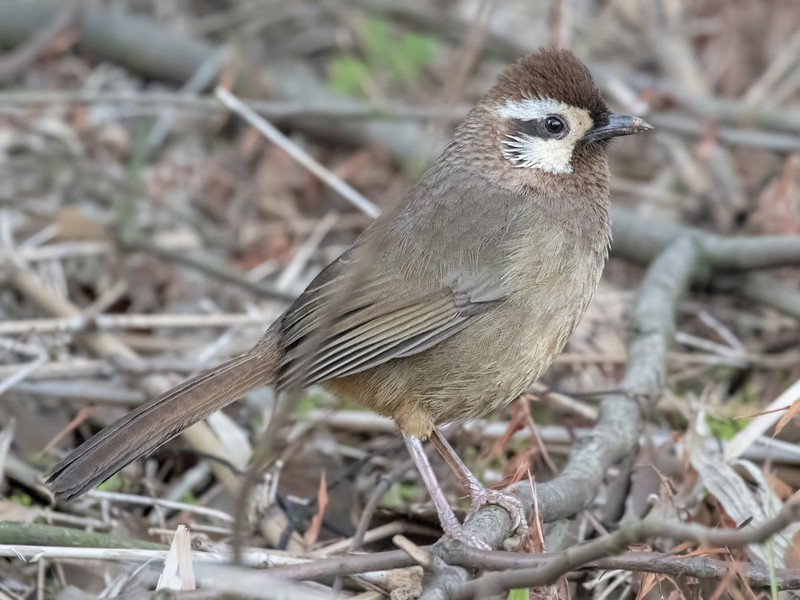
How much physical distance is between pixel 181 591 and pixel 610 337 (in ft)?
9.06

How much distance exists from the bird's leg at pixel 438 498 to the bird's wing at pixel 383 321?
339 millimetres

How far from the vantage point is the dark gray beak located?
153 inches

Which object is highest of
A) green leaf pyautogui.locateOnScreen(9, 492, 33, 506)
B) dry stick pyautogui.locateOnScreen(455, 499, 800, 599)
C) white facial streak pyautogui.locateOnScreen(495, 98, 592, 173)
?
white facial streak pyautogui.locateOnScreen(495, 98, 592, 173)

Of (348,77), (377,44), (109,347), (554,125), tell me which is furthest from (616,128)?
(377,44)

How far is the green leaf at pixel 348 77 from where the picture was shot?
697 centimetres

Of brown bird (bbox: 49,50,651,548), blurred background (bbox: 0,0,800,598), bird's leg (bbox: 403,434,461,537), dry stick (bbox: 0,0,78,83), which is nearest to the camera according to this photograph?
bird's leg (bbox: 403,434,461,537)

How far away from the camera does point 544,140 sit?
3.90 m

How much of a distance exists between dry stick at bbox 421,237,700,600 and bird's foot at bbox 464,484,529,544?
23mm

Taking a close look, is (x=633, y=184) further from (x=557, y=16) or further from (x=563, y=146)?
(x=563, y=146)

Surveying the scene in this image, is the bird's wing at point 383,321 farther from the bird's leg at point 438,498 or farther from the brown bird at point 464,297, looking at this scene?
the bird's leg at point 438,498

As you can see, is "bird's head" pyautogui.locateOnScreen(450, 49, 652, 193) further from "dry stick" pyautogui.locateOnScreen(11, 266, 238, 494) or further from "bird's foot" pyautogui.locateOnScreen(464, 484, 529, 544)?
"dry stick" pyautogui.locateOnScreen(11, 266, 238, 494)

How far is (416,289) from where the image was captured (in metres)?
3.70

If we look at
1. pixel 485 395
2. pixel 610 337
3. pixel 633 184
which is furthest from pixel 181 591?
pixel 633 184

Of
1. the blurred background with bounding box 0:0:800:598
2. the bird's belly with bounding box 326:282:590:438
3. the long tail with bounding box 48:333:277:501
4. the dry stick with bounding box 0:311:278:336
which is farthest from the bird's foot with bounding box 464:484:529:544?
the dry stick with bounding box 0:311:278:336
